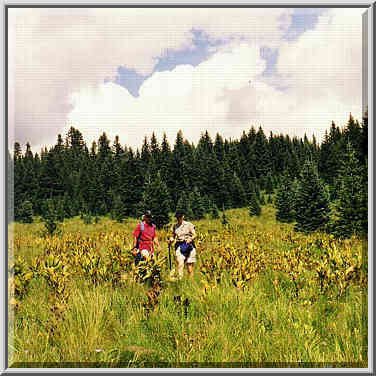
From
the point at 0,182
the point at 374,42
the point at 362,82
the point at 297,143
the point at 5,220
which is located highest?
the point at 297,143

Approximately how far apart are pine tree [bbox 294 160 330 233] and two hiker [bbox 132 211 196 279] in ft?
49.9

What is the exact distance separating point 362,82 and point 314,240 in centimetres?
628

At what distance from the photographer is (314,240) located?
8.09 metres

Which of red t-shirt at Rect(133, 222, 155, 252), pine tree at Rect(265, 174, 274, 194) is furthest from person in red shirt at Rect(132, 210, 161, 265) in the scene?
pine tree at Rect(265, 174, 274, 194)

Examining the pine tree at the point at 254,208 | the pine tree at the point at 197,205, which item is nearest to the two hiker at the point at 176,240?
the pine tree at the point at 197,205

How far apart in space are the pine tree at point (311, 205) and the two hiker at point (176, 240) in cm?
1522

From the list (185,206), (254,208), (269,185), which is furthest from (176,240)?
(269,185)

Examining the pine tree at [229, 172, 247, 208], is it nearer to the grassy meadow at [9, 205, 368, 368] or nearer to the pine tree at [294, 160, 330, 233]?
the pine tree at [294, 160, 330, 233]

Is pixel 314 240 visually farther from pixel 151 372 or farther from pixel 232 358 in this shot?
pixel 151 372

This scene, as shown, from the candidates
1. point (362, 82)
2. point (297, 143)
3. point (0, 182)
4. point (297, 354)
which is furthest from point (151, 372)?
point (297, 143)

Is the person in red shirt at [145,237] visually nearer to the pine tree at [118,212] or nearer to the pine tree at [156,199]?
the pine tree at [156,199]

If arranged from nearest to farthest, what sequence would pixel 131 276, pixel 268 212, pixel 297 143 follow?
pixel 131 276 < pixel 268 212 < pixel 297 143

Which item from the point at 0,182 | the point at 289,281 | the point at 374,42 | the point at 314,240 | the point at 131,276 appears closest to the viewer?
the point at 0,182

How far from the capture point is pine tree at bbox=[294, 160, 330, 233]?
19.5 metres
